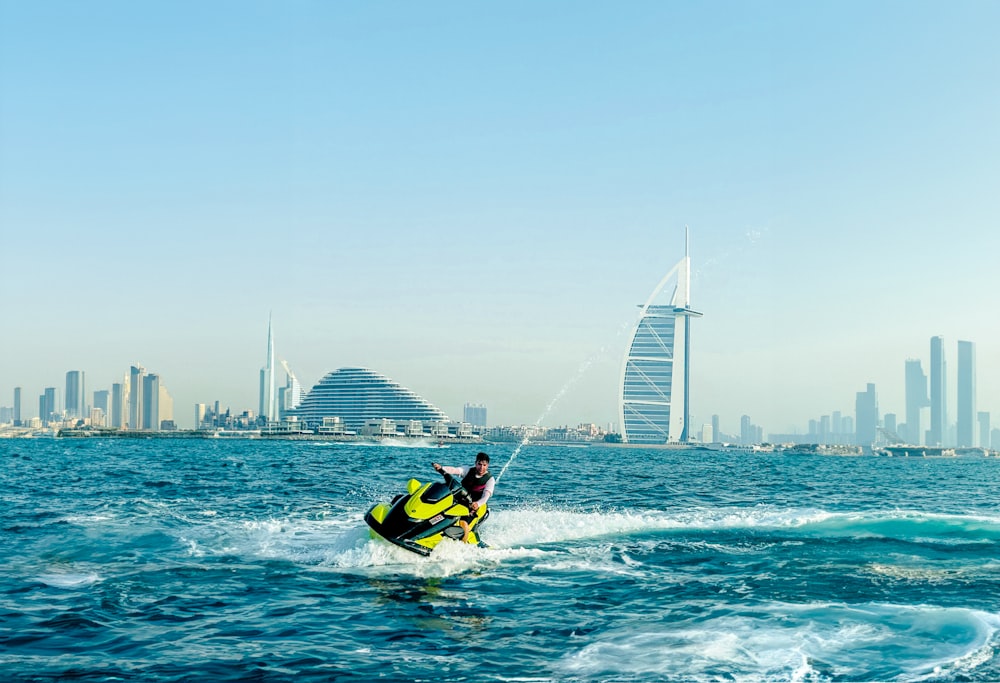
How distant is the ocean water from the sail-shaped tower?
15527 cm

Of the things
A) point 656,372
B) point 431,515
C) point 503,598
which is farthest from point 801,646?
point 656,372

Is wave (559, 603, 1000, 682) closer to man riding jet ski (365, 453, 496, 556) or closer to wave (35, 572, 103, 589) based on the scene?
man riding jet ski (365, 453, 496, 556)

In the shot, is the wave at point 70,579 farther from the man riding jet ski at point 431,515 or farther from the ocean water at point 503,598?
A: the man riding jet ski at point 431,515

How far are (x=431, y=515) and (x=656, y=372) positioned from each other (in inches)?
6546

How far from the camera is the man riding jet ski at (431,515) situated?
45.9ft

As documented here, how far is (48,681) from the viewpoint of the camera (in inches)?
312

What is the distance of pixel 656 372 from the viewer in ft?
580

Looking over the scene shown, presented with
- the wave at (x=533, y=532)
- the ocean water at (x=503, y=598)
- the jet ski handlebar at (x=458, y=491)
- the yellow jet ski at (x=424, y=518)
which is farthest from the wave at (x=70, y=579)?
the jet ski handlebar at (x=458, y=491)

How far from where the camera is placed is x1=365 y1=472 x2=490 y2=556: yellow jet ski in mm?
13969

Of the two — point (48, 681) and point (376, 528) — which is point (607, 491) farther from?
point (48, 681)

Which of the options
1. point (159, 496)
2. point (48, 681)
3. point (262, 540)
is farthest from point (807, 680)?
point (159, 496)

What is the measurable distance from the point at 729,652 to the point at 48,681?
703cm

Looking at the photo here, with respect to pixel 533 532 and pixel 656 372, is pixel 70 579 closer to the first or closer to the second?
Result: pixel 533 532

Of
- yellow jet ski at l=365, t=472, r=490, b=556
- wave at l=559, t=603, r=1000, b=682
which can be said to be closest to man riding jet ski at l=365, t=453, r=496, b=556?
yellow jet ski at l=365, t=472, r=490, b=556
